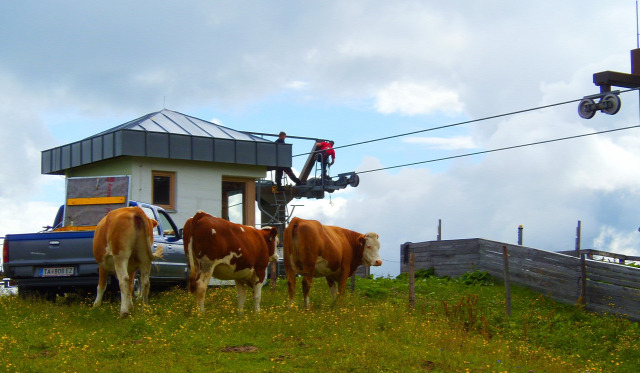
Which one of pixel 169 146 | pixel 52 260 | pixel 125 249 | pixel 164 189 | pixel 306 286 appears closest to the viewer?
pixel 125 249

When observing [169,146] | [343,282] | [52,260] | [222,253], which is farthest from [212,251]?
[169,146]

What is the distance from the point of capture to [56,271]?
14641 mm

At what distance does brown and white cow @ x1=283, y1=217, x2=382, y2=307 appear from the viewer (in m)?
15.2

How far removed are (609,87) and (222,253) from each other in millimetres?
10891

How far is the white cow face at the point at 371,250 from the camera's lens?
56.1 ft

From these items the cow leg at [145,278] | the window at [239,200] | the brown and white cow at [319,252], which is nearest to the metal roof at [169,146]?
the window at [239,200]

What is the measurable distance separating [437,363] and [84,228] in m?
9.03

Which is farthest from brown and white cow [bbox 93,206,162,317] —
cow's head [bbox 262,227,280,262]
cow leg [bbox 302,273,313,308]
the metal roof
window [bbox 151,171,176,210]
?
window [bbox 151,171,176,210]

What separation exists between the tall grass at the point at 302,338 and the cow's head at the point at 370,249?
1199 mm

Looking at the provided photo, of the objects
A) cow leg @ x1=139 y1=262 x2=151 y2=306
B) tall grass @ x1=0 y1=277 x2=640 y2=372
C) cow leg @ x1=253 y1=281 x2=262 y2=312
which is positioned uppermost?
cow leg @ x1=139 y1=262 x2=151 y2=306

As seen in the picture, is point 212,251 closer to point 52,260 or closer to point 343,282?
point 52,260

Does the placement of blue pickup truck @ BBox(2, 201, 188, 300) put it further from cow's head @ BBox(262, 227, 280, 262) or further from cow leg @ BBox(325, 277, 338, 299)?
cow leg @ BBox(325, 277, 338, 299)

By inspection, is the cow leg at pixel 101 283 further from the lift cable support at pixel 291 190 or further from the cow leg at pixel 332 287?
the lift cable support at pixel 291 190

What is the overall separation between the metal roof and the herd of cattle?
9.18 m
